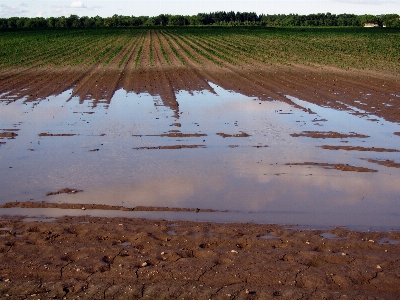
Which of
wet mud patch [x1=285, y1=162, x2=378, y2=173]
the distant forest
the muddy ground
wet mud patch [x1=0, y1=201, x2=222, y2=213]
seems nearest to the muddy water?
wet mud patch [x1=285, y1=162, x2=378, y2=173]

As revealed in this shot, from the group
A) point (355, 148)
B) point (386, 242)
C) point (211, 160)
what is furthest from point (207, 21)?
point (386, 242)

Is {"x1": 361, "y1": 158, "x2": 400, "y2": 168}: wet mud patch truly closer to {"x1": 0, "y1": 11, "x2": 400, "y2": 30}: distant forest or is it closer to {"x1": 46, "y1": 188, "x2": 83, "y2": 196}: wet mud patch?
{"x1": 46, "y1": 188, "x2": 83, "y2": 196}: wet mud patch

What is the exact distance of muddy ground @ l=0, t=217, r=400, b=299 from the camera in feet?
19.6

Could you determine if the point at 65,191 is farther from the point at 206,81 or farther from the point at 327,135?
the point at 206,81

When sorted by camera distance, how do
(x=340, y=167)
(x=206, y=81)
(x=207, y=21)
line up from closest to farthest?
(x=340, y=167) → (x=206, y=81) → (x=207, y=21)

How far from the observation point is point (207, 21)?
532 ft

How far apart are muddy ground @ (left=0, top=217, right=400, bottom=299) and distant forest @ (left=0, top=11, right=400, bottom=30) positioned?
12048 centimetres

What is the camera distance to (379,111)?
17.3 metres

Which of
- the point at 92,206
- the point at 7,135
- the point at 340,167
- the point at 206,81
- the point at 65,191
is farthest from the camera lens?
the point at 206,81

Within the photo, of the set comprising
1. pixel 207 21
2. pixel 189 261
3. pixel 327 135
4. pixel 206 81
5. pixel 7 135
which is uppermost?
pixel 189 261

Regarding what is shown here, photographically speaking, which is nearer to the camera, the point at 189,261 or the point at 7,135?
the point at 189,261

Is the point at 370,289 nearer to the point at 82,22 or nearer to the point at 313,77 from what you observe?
the point at 313,77

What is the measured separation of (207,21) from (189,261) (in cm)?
16025

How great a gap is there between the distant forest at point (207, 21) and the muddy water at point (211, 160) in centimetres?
11161
